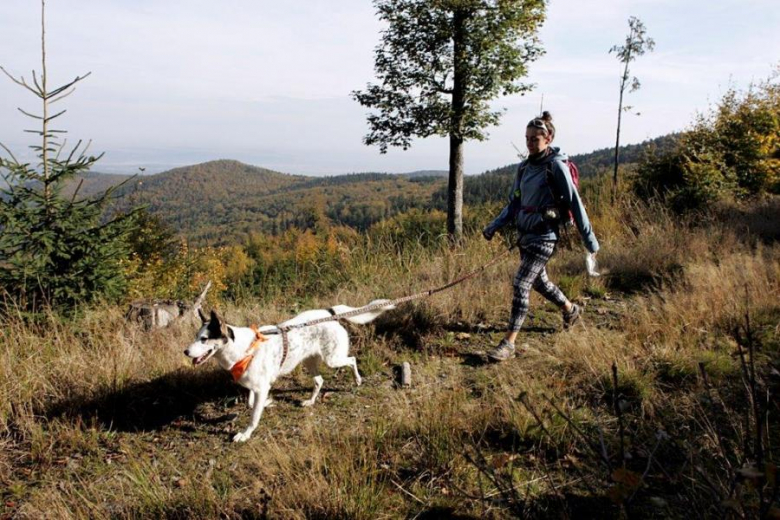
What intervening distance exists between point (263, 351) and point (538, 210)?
2758mm

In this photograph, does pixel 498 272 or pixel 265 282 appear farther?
pixel 265 282

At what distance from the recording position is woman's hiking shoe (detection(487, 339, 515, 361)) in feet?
15.5

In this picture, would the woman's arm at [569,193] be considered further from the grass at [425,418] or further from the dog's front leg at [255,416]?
the dog's front leg at [255,416]

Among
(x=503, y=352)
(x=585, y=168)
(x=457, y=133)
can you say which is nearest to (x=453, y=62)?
(x=457, y=133)

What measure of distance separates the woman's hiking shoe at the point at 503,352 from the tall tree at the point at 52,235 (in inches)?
179

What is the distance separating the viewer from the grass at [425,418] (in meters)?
2.68

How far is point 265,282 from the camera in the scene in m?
7.97

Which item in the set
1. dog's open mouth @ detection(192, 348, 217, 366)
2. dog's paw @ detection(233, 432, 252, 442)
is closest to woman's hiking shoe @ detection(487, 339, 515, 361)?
dog's paw @ detection(233, 432, 252, 442)

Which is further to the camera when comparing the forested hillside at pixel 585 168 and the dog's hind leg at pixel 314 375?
the forested hillside at pixel 585 168

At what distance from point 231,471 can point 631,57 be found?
1771cm

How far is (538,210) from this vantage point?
4.58 meters

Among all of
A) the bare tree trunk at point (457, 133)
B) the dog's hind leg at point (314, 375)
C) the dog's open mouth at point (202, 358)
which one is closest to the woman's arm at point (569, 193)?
the dog's hind leg at point (314, 375)

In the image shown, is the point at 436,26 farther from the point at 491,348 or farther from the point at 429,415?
the point at 429,415

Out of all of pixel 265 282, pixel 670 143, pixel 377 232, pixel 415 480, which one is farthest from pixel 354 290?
pixel 670 143
